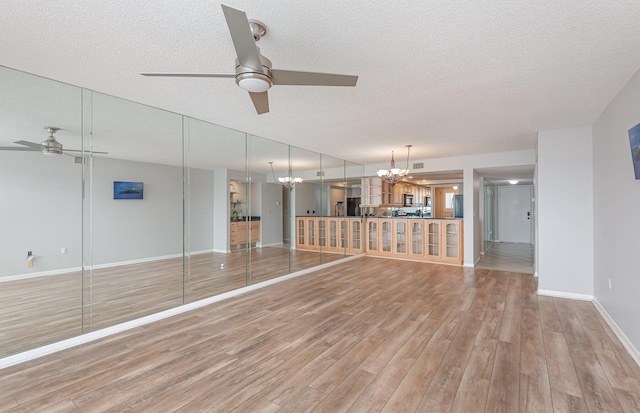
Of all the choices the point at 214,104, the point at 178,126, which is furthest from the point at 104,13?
the point at 178,126

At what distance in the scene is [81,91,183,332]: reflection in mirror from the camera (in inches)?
131

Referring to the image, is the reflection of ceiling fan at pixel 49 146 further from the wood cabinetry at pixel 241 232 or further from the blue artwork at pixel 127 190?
the wood cabinetry at pixel 241 232

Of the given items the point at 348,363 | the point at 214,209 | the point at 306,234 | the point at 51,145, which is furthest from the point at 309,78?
the point at 306,234

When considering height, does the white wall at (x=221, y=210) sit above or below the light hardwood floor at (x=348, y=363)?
above

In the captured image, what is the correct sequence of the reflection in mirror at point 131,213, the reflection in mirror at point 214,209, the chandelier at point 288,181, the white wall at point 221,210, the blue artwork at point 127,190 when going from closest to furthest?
the reflection in mirror at point 131,213, the blue artwork at point 127,190, the reflection in mirror at point 214,209, the white wall at point 221,210, the chandelier at point 288,181

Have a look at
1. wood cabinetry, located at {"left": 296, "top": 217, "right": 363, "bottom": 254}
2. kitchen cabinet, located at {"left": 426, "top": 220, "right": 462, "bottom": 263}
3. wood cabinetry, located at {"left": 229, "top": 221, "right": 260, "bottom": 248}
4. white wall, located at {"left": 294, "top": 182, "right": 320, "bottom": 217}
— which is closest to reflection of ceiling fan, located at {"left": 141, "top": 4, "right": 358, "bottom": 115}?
wood cabinetry, located at {"left": 229, "top": 221, "right": 260, "bottom": 248}

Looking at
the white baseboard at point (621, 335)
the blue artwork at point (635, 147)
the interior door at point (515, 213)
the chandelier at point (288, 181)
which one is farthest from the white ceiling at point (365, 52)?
the interior door at point (515, 213)

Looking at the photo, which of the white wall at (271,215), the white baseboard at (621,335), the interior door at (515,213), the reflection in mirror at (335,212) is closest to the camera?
the white baseboard at (621,335)

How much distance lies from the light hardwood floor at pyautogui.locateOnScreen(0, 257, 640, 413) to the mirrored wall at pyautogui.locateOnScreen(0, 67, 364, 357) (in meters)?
0.57

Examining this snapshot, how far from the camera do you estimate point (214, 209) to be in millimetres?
4504

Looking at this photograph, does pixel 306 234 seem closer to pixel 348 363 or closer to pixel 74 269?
pixel 74 269

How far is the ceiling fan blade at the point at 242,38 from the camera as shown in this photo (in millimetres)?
1472

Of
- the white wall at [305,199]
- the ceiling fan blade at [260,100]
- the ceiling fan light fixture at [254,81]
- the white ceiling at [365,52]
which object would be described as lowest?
the white wall at [305,199]

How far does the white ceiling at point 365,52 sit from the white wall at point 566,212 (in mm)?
610
